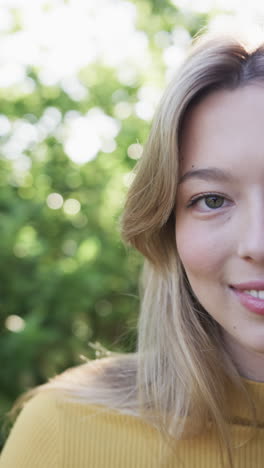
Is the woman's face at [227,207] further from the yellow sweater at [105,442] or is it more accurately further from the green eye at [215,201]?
the yellow sweater at [105,442]

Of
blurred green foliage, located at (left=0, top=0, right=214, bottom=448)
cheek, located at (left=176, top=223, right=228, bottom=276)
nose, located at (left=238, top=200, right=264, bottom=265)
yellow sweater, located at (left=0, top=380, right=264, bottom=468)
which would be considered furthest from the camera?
blurred green foliage, located at (left=0, top=0, right=214, bottom=448)

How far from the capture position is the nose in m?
1.94

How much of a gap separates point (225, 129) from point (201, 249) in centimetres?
32

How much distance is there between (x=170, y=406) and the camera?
2.35m

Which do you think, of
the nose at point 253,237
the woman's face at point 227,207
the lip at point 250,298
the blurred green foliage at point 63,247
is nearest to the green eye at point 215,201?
the woman's face at point 227,207

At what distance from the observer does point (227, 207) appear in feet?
6.83

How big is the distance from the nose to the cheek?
2.6 inches

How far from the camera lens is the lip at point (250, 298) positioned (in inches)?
79.6

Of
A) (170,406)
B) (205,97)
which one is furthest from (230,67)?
(170,406)

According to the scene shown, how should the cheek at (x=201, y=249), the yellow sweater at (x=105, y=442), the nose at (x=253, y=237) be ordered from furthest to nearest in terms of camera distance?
the yellow sweater at (x=105, y=442) < the cheek at (x=201, y=249) < the nose at (x=253, y=237)

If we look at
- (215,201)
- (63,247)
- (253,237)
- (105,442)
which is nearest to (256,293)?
(253,237)

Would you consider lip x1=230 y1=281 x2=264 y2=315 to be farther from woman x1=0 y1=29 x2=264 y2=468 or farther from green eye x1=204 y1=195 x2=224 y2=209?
green eye x1=204 y1=195 x2=224 y2=209

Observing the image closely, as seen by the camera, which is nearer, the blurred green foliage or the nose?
the nose

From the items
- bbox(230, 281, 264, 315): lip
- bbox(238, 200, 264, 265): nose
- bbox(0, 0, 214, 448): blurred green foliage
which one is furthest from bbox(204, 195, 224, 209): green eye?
bbox(0, 0, 214, 448): blurred green foliage
